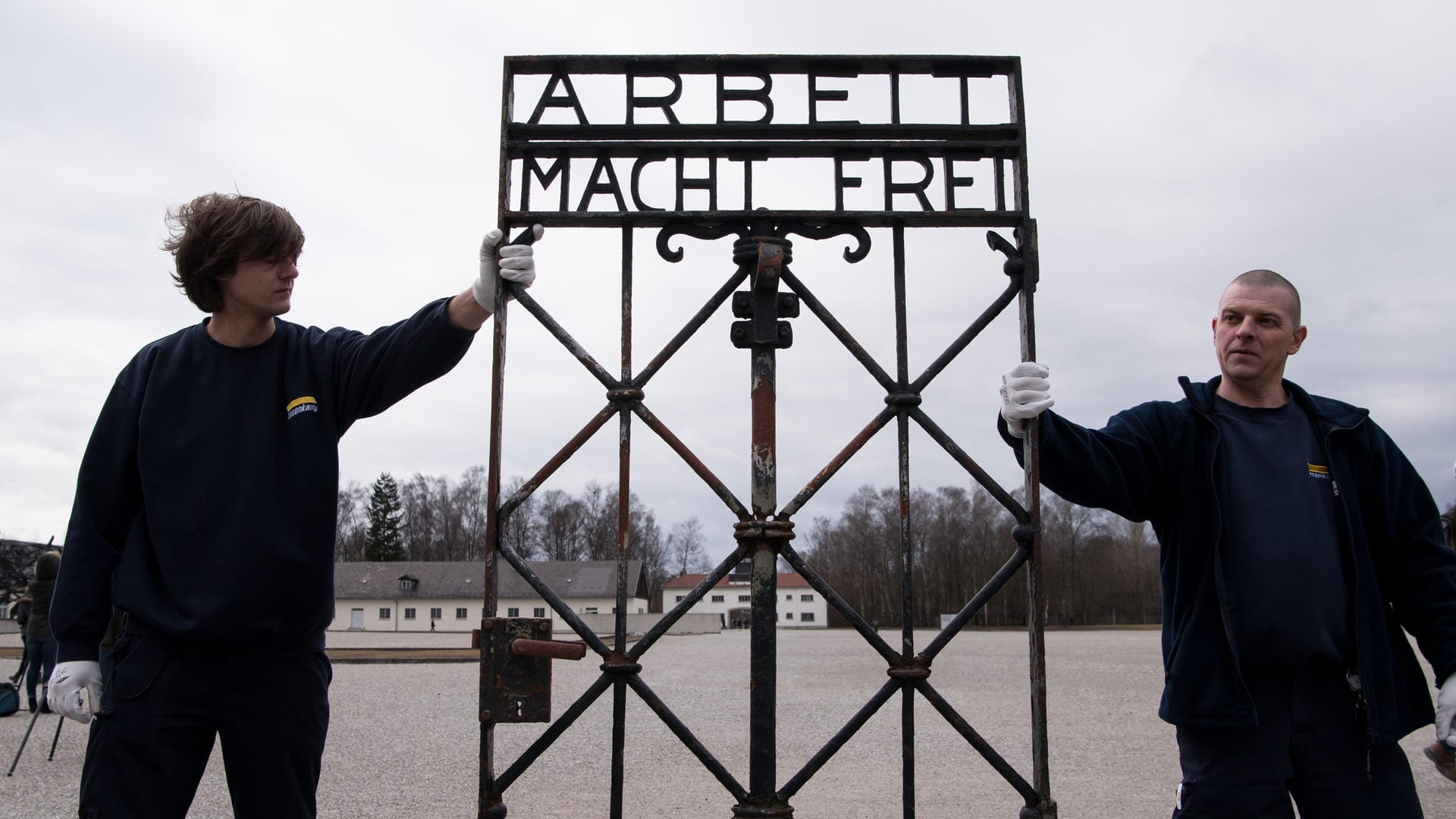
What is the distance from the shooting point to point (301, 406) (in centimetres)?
260

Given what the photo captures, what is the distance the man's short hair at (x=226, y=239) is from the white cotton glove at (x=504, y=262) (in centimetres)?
51

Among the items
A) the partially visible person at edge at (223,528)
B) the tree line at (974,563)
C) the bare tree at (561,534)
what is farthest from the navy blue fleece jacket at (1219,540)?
the bare tree at (561,534)

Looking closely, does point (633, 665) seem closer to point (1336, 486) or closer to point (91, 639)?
point (91, 639)

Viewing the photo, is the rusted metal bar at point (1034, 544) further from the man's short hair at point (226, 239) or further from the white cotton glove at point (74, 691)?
the white cotton glove at point (74, 691)

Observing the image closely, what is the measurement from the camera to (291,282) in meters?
2.68

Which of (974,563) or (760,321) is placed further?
(974,563)

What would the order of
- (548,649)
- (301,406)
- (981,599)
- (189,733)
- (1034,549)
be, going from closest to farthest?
(189,733) < (301,406) < (548,649) < (1034,549) < (981,599)

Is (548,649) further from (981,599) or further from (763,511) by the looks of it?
(981,599)

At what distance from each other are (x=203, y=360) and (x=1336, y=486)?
2845 mm

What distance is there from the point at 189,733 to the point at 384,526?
198 feet

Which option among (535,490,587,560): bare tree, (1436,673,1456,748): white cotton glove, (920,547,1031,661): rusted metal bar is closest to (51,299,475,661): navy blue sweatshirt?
(920,547,1031,661): rusted metal bar

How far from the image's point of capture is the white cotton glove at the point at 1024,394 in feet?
9.16

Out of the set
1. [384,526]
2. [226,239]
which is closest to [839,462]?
[226,239]

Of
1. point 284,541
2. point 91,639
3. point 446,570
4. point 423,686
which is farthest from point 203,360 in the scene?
point 446,570
